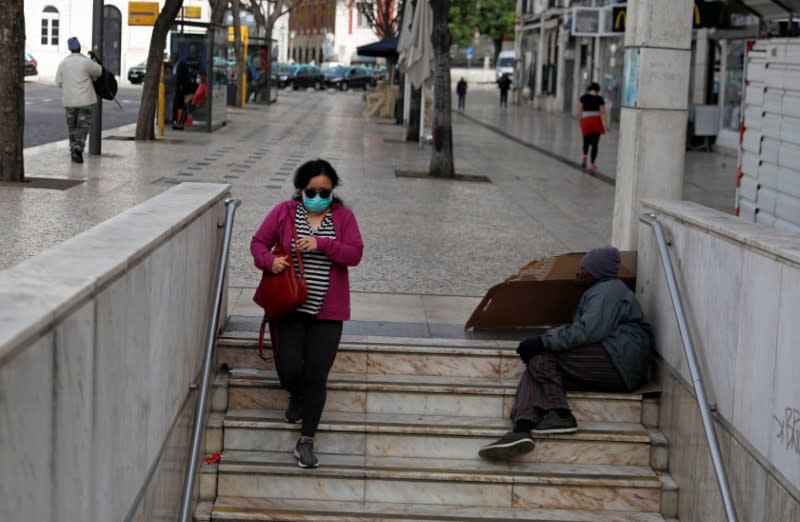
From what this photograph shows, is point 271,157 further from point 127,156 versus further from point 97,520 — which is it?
point 97,520

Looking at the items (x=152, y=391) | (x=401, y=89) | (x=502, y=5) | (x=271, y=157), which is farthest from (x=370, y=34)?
(x=152, y=391)

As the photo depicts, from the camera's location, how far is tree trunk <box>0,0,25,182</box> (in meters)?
15.4

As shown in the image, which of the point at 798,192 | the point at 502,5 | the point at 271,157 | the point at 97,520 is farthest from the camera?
the point at 502,5

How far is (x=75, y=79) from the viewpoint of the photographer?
2003 cm

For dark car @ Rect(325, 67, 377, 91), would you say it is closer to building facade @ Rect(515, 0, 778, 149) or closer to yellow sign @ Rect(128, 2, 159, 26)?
building facade @ Rect(515, 0, 778, 149)

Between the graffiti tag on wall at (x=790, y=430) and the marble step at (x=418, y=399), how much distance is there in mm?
1948

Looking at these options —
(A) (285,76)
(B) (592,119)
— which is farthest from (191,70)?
(A) (285,76)

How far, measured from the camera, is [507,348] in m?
7.82

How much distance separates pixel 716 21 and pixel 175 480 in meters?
13.7

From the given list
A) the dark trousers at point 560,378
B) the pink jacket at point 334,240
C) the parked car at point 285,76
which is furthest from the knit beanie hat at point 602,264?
the parked car at point 285,76

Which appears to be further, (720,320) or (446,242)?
(446,242)

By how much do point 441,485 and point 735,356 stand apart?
1.72m

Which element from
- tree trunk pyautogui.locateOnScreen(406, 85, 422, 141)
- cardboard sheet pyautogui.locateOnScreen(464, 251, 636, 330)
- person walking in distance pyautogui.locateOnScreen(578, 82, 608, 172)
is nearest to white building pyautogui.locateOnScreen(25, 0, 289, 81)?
tree trunk pyautogui.locateOnScreen(406, 85, 422, 141)

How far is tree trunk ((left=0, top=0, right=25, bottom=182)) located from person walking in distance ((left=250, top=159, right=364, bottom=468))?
9.42 metres
